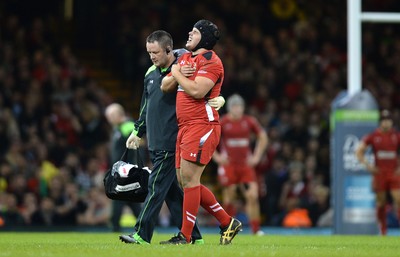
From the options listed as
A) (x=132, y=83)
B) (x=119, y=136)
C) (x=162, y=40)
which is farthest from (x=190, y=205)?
(x=132, y=83)

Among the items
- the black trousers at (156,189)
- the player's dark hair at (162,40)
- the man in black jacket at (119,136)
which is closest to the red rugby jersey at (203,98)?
the player's dark hair at (162,40)

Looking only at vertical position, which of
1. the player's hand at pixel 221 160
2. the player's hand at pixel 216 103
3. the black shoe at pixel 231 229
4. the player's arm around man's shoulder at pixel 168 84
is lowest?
the black shoe at pixel 231 229

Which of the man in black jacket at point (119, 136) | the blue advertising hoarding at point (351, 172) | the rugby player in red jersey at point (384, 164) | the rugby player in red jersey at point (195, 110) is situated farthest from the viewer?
the rugby player in red jersey at point (384, 164)

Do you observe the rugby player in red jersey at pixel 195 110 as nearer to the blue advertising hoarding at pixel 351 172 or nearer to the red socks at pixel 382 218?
the blue advertising hoarding at pixel 351 172

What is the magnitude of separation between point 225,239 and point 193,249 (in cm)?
116

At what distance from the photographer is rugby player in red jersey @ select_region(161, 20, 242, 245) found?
11242mm

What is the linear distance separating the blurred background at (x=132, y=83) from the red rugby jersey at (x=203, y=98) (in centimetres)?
1012

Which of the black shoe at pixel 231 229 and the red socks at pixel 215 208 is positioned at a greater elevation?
the red socks at pixel 215 208

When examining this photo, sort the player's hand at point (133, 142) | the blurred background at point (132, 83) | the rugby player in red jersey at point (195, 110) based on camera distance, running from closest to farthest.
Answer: the rugby player in red jersey at point (195, 110) < the player's hand at point (133, 142) < the blurred background at point (132, 83)

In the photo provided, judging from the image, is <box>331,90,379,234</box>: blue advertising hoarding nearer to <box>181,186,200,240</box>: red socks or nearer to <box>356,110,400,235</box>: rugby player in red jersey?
<box>356,110,400,235</box>: rugby player in red jersey

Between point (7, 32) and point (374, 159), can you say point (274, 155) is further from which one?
point (7, 32)

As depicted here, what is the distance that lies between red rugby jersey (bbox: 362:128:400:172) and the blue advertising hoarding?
281 mm

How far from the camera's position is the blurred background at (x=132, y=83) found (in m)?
22.3

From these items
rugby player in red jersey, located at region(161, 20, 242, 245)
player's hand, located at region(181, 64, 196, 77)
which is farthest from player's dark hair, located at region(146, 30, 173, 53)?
player's hand, located at region(181, 64, 196, 77)
